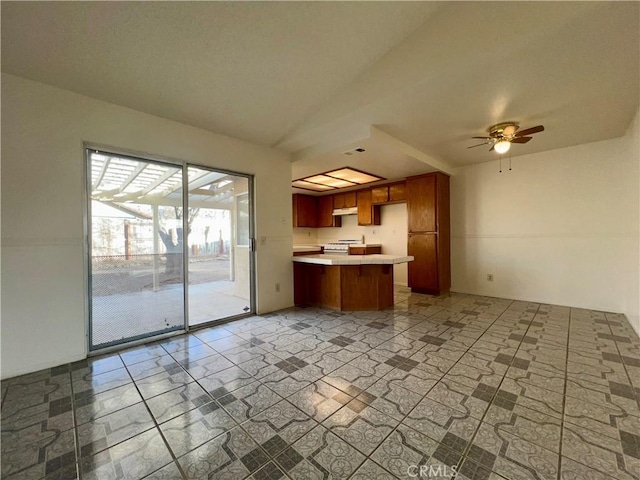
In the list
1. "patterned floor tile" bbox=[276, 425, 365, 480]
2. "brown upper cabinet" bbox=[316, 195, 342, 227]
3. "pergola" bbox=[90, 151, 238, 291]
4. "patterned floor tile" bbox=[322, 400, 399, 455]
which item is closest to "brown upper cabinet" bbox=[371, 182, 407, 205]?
"brown upper cabinet" bbox=[316, 195, 342, 227]

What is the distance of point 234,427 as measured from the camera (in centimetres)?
159

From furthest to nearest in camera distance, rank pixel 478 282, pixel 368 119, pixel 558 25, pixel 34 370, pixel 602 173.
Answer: pixel 478 282
pixel 602 173
pixel 368 119
pixel 34 370
pixel 558 25

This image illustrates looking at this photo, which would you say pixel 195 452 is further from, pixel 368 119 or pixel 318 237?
pixel 318 237

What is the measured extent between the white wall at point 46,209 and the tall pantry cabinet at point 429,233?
460 centimetres

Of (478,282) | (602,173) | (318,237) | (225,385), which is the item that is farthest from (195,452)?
(318,237)

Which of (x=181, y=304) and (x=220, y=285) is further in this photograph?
(x=220, y=285)

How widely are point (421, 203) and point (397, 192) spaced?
2.48 ft

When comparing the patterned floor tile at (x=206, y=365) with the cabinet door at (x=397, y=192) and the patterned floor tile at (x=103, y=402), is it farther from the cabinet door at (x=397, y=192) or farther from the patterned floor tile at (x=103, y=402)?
the cabinet door at (x=397, y=192)

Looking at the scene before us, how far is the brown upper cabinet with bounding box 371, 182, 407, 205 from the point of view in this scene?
5.70 meters

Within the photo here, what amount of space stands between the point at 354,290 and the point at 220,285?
2.27 metres

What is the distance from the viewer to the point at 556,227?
4.24 meters

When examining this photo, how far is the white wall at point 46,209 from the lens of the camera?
2.19 meters

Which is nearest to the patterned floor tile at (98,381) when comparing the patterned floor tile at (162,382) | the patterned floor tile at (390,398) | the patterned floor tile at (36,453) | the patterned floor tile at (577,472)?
the patterned floor tile at (162,382)

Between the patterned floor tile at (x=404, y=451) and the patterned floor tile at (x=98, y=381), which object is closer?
the patterned floor tile at (x=404, y=451)
